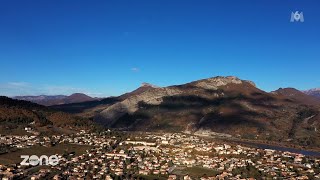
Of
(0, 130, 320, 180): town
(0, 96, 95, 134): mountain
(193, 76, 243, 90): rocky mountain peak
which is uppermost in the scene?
(193, 76, 243, 90): rocky mountain peak

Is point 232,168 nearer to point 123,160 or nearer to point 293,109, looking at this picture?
point 123,160

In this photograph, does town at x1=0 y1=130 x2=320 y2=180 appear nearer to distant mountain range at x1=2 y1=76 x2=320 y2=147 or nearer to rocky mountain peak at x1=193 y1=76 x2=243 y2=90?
distant mountain range at x1=2 y1=76 x2=320 y2=147

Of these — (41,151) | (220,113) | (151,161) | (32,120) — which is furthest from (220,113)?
(41,151)

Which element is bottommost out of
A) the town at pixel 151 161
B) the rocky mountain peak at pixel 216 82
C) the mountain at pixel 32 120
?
the town at pixel 151 161

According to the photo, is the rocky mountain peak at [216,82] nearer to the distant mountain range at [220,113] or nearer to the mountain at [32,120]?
the distant mountain range at [220,113]

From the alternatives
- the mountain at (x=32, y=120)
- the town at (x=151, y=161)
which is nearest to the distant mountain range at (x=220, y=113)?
the mountain at (x=32, y=120)

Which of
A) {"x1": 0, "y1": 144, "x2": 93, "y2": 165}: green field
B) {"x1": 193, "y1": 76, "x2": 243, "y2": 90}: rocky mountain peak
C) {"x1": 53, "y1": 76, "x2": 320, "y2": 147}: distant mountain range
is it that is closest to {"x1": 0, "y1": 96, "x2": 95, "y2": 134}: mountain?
{"x1": 0, "y1": 144, "x2": 93, "y2": 165}: green field

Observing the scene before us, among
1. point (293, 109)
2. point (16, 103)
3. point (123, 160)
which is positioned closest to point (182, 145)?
point (123, 160)
